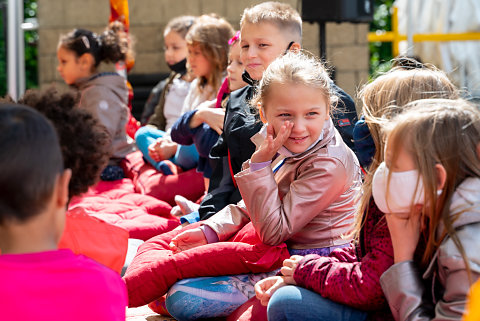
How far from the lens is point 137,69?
668 centimetres

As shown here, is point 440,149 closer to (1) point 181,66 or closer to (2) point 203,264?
(2) point 203,264

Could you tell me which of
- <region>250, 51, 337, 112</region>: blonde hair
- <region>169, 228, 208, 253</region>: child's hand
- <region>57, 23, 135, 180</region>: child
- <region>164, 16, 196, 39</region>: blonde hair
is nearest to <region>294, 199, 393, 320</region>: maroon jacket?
<region>250, 51, 337, 112</region>: blonde hair

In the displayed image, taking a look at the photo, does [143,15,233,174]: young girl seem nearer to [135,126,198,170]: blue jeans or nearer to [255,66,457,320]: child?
[135,126,198,170]: blue jeans

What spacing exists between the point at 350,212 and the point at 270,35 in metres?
0.89

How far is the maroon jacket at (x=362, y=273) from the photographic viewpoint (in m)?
1.73

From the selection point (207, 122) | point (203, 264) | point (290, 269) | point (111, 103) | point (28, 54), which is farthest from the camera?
point (28, 54)

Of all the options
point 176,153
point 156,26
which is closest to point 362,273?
point 176,153

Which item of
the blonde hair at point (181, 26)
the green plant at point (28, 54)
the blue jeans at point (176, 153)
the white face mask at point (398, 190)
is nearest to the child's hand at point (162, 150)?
the blue jeans at point (176, 153)

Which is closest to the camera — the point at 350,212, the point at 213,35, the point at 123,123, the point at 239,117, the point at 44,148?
the point at 44,148

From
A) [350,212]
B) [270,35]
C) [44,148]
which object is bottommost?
[350,212]

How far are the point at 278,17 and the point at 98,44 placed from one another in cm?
212

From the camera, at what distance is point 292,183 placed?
7.14ft

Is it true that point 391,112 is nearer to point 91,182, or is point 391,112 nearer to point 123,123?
point 91,182

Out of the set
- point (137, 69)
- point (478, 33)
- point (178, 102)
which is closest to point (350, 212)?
point (178, 102)
